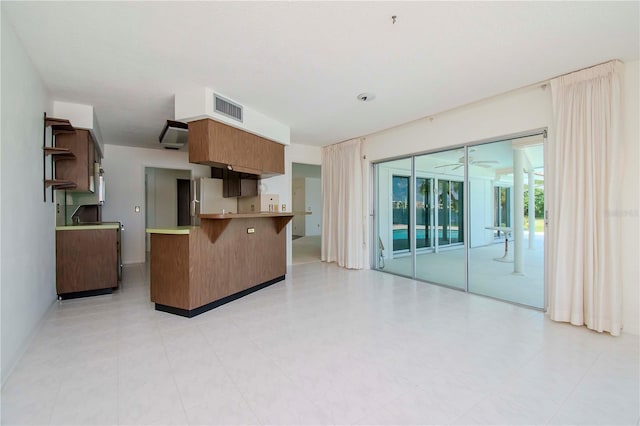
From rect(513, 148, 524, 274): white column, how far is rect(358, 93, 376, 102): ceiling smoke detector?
7.07ft

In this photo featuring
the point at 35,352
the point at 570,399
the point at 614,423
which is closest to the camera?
the point at 614,423

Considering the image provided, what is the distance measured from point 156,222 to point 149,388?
23.1 ft

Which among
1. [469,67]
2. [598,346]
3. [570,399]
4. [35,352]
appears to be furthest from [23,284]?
[598,346]

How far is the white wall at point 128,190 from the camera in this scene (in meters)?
5.91

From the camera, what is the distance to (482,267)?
15.9 ft

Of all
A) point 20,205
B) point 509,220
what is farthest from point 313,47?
point 509,220

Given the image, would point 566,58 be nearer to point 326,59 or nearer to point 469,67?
point 469,67

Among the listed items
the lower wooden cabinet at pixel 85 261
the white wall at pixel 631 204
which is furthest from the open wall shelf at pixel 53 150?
the white wall at pixel 631 204

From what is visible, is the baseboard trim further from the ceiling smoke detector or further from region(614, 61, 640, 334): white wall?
region(614, 61, 640, 334): white wall

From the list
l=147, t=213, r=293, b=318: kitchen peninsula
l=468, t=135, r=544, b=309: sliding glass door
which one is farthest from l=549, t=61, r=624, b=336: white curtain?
l=147, t=213, r=293, b=318: kitchen peninsula

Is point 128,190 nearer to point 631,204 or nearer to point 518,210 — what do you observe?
point 518,210

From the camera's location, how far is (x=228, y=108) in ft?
11.6

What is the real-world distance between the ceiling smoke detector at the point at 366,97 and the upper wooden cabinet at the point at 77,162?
362cm

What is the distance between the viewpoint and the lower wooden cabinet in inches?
142
